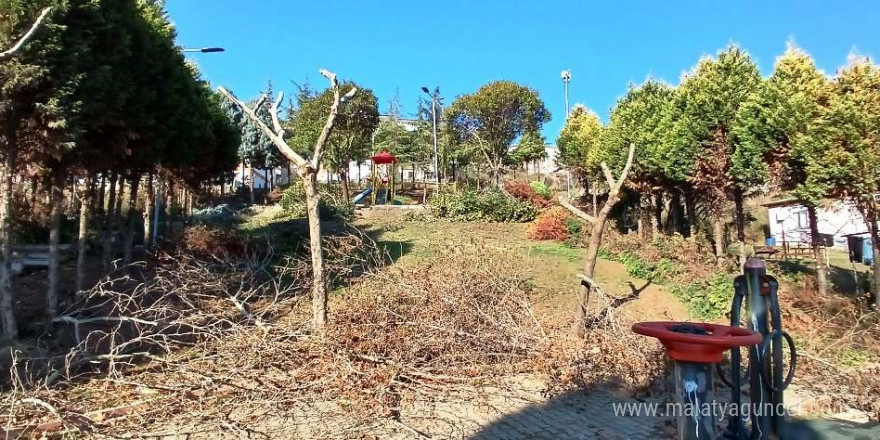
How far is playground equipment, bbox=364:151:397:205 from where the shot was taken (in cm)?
2555

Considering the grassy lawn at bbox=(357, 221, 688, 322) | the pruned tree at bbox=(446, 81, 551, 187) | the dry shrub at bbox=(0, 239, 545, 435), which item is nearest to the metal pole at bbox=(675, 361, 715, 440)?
the dry shrub at bbox=(0, 239, 545, 435)

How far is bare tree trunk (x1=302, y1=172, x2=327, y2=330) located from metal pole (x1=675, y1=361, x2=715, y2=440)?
3.96m

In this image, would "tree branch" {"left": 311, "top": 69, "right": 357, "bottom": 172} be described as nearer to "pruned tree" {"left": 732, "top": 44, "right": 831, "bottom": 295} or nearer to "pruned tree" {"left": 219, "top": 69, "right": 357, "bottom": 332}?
"pruned tree" {"left": 219, "top": 69, "right": 357, "bottom": 332}

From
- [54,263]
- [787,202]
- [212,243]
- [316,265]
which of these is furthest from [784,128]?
[54,263]

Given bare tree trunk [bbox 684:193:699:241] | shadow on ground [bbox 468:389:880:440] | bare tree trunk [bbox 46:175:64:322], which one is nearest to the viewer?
shadow on ground [bbox 468:389:880:440]

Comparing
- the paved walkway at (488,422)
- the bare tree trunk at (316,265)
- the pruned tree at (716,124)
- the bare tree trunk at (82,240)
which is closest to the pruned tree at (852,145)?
the pruned tree at (716,124)

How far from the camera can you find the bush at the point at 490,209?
19.0 meters

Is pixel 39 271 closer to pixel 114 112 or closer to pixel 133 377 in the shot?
pixel 114 112

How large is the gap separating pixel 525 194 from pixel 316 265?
14.6 meters

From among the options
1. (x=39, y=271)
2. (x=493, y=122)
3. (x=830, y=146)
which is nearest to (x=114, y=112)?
(x=39, y=271)

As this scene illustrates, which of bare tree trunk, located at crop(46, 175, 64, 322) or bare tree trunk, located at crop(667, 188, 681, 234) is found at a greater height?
bare tree trunk, located at crop(667, 188, 681, 234)

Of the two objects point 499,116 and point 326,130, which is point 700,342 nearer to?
point 326,130

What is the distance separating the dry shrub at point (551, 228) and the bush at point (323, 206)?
517 centimetres

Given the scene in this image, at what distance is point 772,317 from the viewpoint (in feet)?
12.3
